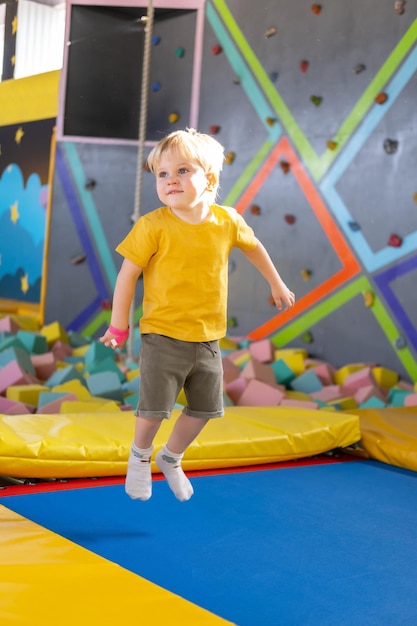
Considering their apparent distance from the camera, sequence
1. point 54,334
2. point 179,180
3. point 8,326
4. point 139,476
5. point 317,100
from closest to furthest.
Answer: point 179,180
point 139,476
point 317,100
point 54,334
point 8,326

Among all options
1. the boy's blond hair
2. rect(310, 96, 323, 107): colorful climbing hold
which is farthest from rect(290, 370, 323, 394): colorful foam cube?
the boy's blond hair

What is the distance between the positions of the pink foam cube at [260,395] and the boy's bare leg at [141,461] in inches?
64.0

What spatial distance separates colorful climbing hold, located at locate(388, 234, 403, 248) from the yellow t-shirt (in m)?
2.36

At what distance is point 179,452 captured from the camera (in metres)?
2.01

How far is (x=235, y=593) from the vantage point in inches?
60.3

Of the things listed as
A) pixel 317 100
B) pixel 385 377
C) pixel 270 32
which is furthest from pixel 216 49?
pixel 385 377

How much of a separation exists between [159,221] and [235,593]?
83 cm

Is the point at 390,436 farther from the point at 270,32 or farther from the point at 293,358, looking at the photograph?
the point at 270,32

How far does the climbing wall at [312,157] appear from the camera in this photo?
4.15 meters

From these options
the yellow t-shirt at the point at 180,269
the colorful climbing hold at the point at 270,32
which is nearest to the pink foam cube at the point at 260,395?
the yellow t-shirt at the point at 180,269

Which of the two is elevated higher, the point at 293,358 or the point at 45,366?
the point at 293,358

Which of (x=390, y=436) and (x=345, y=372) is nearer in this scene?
(x=390, y=436)

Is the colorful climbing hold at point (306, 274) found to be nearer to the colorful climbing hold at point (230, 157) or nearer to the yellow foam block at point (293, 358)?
the yellow foam block at point (293, 358)

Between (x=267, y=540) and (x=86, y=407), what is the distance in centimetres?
132
